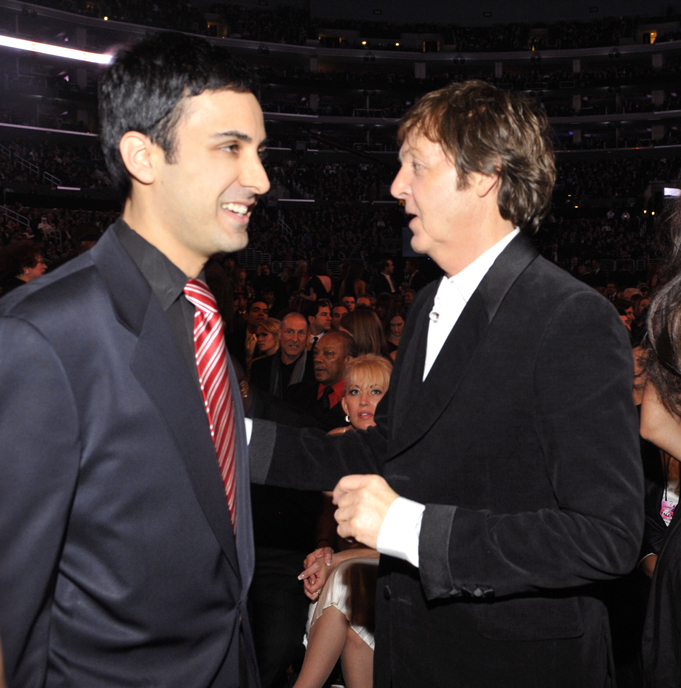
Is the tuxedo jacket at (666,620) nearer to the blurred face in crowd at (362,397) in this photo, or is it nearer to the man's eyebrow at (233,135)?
the man's eyebrow at (233,135)

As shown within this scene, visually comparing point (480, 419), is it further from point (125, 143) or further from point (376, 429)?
point (125, 143)

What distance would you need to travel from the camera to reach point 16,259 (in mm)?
4977

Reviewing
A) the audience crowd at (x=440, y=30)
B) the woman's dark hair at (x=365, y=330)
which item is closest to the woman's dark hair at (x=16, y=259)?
the woman's dark hair at (x=365, y=330)

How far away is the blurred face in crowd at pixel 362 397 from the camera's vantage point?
12.2 ft

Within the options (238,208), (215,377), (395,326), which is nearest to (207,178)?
(238,208)

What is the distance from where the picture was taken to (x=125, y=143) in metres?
1.38

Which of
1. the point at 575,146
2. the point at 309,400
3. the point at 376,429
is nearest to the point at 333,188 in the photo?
the point at 575,146

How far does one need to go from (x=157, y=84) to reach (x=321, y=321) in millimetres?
5912

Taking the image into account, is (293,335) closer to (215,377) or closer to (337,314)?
(337,314)

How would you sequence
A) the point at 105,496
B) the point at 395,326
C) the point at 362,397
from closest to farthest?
the point at 105,496 < the point at 362,397 < the point at 395,326

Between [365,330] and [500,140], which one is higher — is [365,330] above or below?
below

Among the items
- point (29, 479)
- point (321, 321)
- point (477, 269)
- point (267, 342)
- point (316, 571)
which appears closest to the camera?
point (29, 479)

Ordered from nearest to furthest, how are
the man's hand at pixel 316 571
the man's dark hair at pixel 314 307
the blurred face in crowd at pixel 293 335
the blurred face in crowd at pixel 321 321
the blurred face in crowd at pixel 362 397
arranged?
1. the man's hand at pixel 316 571
2. the blurred face in crowd at pixel 362 397
3. the blurred face in crowd at pixel 293 335
4. the blurred face in crowd at pixel 321 321
5. the man's dark hair at pixel 314 307

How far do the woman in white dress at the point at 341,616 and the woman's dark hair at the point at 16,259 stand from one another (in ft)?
10.5
